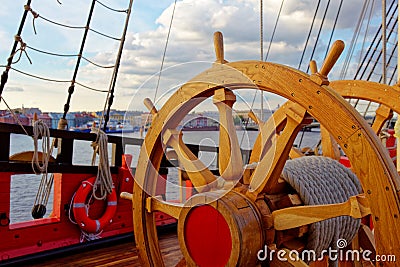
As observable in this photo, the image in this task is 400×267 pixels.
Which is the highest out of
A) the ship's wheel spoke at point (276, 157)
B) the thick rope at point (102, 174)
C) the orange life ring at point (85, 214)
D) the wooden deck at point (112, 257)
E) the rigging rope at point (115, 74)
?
the rigging rope at point (115, 74)

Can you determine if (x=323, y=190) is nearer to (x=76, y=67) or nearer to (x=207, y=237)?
(x=207, y=237)

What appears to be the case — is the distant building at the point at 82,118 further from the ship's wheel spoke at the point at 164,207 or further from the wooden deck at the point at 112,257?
the ship's wheel spoke at the point at 164,207

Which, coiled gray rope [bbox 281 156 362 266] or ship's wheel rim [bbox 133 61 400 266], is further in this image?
coiled gray rope [bbox 281 156 362 266]

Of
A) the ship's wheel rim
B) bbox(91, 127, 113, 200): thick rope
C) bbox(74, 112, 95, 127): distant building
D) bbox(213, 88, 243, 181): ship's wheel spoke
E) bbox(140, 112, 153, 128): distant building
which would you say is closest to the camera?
the ship's wheel rim

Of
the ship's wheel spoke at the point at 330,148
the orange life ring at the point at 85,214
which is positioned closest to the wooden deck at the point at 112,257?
the orange life ring at the point at 85,214

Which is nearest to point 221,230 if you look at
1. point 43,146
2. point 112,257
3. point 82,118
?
point 112,257

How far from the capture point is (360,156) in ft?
3.48

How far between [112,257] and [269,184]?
5.62ft

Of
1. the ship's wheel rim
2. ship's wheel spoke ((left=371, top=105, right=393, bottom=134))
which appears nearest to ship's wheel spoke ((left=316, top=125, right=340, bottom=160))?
ship's wheel spoke ((left=371, top=105, right=393, bottom=134))

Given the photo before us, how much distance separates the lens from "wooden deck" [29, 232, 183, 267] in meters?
2.54

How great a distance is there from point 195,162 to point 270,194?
11.0 inches

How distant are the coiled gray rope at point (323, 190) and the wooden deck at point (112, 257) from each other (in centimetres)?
134

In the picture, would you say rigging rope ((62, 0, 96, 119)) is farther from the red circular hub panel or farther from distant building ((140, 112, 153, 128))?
the red circular hub panel

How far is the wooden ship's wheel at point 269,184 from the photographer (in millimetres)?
1057
